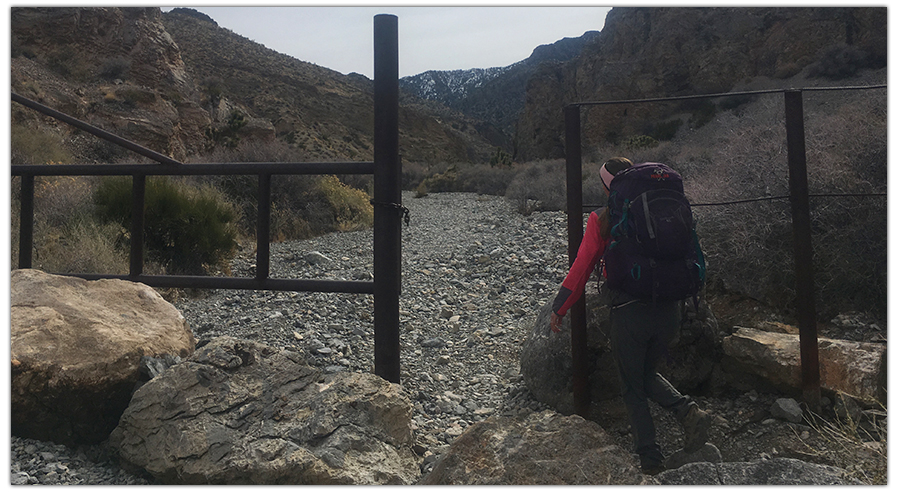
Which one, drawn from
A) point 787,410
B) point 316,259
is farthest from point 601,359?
point 316,259

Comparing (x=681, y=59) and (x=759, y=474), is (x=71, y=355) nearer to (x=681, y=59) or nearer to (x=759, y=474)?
(x=759, y=474)

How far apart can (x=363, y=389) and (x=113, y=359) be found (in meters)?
1.09

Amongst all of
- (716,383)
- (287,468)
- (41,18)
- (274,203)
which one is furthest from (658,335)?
(41,18)

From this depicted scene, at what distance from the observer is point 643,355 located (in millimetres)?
2477

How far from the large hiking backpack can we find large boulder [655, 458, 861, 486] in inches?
25.5

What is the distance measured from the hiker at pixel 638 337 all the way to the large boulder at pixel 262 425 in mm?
861

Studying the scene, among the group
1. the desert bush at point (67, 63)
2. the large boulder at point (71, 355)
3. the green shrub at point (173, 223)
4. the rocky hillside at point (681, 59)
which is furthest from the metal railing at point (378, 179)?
the rocky hillside at point (681, 59)

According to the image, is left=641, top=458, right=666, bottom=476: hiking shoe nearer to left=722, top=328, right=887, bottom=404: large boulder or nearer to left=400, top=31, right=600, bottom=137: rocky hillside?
left=722, top=328, right=887, bottom=404: large boulder

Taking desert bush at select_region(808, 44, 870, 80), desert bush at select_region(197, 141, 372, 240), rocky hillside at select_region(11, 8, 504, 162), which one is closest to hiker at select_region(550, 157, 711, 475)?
desert bush at select_region(197, 141, 372, 240)

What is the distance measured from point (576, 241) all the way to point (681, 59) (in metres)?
37.6

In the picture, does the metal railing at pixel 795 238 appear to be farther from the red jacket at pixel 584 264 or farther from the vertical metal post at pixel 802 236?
the red jacket at pixel 584 264

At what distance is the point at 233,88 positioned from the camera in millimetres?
39594

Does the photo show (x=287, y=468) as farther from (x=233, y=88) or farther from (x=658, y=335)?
(x=233, y=88)

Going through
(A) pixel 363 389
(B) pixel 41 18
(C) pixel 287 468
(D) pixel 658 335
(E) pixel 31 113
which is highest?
(B) pixel 41 18
